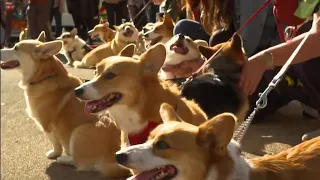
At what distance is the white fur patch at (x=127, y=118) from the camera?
2.60m

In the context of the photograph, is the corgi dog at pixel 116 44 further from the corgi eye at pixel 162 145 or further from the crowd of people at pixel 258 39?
the corgi eye at pixel 162 145

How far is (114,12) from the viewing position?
417 inches

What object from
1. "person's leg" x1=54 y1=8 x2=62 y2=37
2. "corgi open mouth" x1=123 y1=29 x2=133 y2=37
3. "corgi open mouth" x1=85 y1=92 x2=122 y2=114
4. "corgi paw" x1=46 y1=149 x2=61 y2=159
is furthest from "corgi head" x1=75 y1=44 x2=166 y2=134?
"person's leg" x1=54 y1=8 x2=62 y2=37

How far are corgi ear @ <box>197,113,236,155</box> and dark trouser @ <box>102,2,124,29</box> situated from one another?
8.76 metres

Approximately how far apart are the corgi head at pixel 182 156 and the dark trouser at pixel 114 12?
28.6ft

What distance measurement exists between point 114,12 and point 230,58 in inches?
292

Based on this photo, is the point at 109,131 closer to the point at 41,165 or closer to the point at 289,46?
the point at 41,165

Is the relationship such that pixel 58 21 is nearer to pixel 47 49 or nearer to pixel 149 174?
pixel 47 49

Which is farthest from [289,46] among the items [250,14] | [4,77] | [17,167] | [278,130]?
[4,77]

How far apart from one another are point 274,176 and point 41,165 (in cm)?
202

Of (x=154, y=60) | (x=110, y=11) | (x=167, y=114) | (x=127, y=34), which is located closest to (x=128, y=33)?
(x=127, y=34)

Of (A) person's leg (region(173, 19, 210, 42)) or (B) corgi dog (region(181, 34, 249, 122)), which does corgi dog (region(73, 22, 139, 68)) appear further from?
(B) corgi dog (region(181, 34, 249, 122))

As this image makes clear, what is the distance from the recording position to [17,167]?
3418 millimetres

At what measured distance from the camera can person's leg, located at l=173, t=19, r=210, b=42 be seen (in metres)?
4.82
